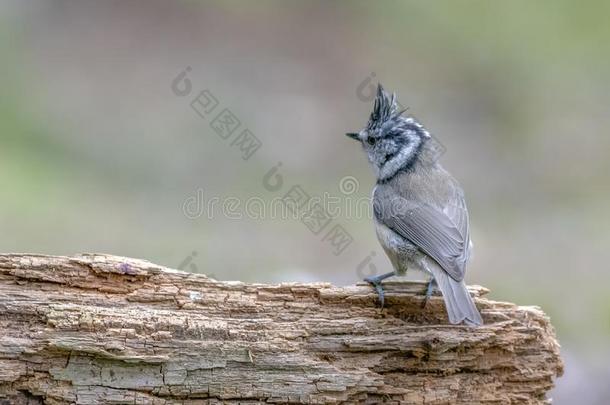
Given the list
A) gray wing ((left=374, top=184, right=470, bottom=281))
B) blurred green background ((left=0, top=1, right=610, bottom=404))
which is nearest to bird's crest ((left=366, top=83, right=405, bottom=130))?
gray wing ((left=374, top=184, right=470, bottom=281))

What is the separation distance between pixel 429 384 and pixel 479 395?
40 centimetres

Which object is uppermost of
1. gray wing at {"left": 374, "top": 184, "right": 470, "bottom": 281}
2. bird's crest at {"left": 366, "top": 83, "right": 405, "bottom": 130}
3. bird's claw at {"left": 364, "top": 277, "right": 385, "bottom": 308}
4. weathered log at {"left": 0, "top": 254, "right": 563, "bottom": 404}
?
bird's crest at {"left": 366, "top": 83, "right": 405, "bottom": 130}

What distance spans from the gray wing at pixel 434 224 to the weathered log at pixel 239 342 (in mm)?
320

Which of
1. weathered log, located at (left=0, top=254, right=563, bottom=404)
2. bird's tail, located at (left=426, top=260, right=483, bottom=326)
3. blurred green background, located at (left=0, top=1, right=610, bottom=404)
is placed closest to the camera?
weathered log, located at (left=0, top=254, right=563, bottom=404)

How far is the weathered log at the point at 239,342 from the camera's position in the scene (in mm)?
4824

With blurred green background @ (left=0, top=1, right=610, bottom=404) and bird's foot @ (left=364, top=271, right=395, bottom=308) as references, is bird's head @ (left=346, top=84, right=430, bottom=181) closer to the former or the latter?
bird's foot @ (left=364, top=271, right=395, bottom=308)

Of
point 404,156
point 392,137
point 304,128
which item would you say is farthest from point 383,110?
point 304,128

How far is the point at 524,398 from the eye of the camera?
574 centimetres

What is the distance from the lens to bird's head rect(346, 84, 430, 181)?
6.85 m

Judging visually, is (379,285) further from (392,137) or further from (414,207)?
(392,137)

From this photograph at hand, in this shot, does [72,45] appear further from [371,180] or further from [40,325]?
[40,325]

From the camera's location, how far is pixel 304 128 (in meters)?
14.8

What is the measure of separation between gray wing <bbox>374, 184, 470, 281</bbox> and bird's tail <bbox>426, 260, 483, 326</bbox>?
0.08 m

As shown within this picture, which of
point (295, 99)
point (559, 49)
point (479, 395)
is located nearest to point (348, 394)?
point (479, 395)
